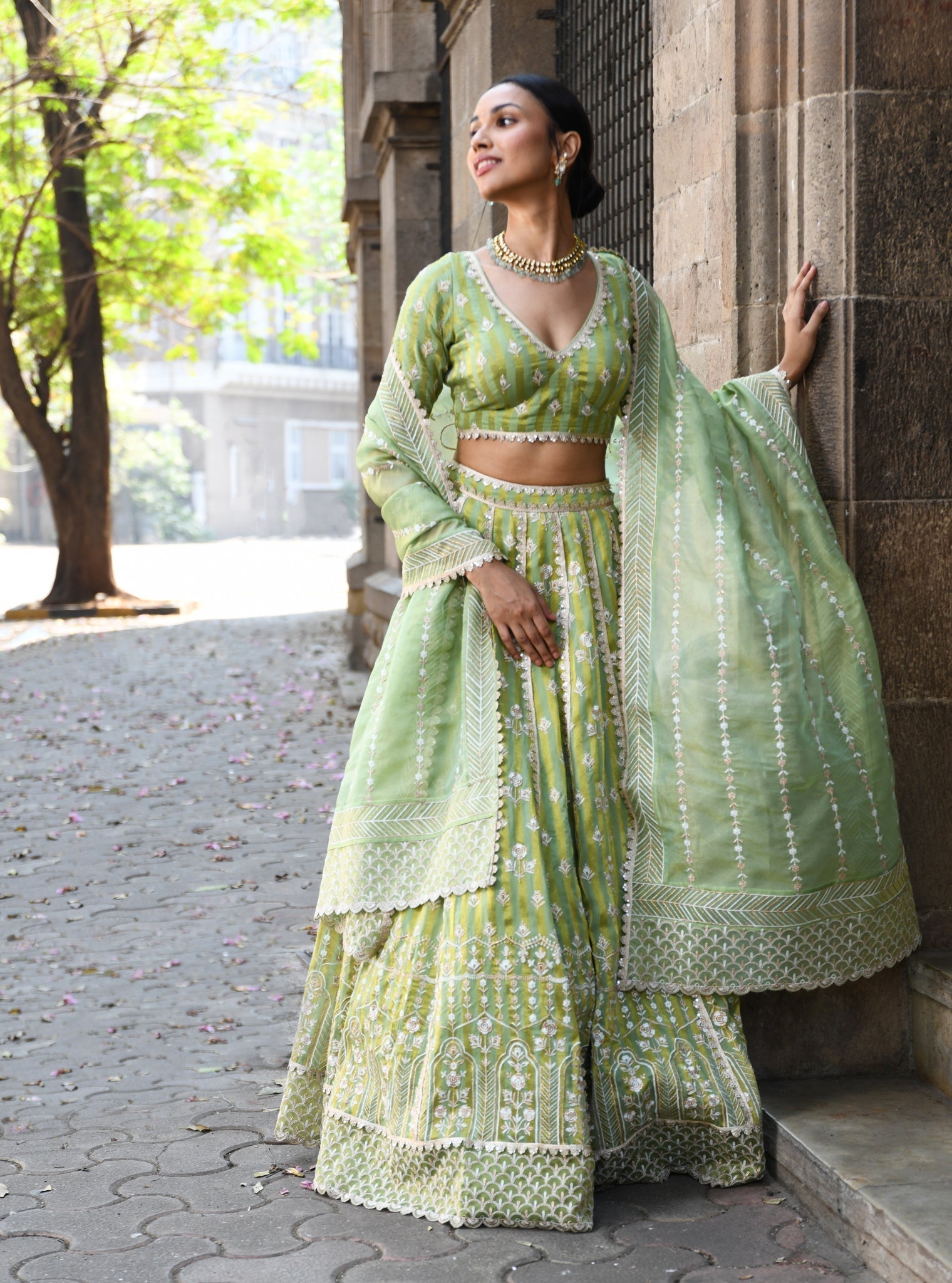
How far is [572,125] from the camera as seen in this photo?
11.3 feet

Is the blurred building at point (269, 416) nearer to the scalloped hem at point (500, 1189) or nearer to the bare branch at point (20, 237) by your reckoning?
the bare branch at point (20, 237)

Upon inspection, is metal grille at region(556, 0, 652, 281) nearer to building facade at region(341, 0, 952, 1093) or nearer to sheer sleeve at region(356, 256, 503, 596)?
building facade at region(341, 0, 952, 1093)

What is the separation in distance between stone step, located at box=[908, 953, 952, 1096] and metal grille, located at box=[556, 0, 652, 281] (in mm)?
2879

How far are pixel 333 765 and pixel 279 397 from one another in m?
41.0

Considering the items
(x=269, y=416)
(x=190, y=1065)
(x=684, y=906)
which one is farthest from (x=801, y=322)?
(x=269, y=416)

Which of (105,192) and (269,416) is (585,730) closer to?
(105,192)

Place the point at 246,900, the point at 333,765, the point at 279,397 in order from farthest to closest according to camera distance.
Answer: the point at 279,397 < the point at 333,765 < the point at 246,900

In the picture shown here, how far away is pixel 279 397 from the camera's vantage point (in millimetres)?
48844

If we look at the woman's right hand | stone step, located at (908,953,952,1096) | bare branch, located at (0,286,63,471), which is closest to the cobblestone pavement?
stone step, located at (908,953,952,1096)

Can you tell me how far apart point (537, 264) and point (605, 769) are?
3.55ft

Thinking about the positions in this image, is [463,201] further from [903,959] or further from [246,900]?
[903,959]

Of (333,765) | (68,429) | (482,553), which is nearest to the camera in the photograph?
(482,553)

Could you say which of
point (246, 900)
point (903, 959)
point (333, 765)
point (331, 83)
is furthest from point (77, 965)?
point (331, 83)

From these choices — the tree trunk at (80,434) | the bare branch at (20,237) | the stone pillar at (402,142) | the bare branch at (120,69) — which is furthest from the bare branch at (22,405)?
the stone pillar at (402,142)
